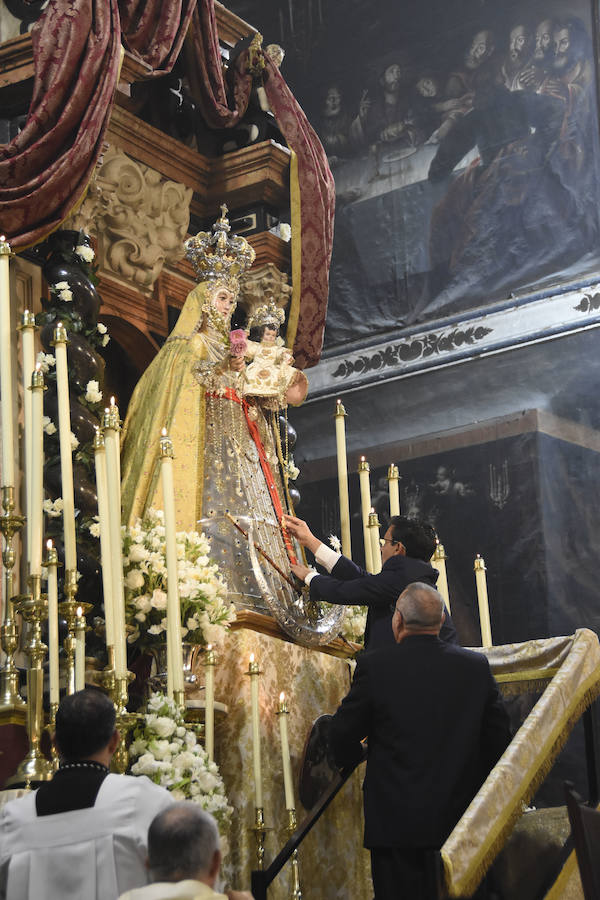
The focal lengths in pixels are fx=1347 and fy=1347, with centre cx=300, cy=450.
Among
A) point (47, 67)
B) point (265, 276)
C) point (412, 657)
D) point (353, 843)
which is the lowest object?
point (353, 843)

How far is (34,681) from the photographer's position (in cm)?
389

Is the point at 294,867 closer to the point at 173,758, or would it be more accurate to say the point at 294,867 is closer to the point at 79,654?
Answer: the point at 173,758

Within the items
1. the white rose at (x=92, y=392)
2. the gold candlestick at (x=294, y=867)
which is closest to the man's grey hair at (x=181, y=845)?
the gold candlestick at (x=294, y=867)

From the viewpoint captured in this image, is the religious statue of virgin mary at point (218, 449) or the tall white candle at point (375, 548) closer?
the religious statue of virgin mary at point (218, 449)

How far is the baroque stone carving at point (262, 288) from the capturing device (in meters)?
7.17

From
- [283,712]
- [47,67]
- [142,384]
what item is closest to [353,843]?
[283,712]

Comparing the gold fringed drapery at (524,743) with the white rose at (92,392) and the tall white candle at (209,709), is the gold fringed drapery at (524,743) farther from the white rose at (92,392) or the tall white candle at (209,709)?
the white rose at (92,392)

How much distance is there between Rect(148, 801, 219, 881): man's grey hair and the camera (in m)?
Result: 2.41

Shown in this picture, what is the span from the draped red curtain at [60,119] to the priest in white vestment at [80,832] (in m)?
3.14

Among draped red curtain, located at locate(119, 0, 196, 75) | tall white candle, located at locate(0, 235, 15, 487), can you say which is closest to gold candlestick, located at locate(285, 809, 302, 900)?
tall white candle, located at locate(0, 235, 15, 487)

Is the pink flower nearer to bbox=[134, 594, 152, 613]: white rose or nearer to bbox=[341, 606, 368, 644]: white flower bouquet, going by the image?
bbox=[341, 606, 368, 644]: white flower bouquet

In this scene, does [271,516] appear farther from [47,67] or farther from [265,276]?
[47,67]

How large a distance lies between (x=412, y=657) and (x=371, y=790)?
0.42 meters

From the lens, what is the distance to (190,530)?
5.72 meters
